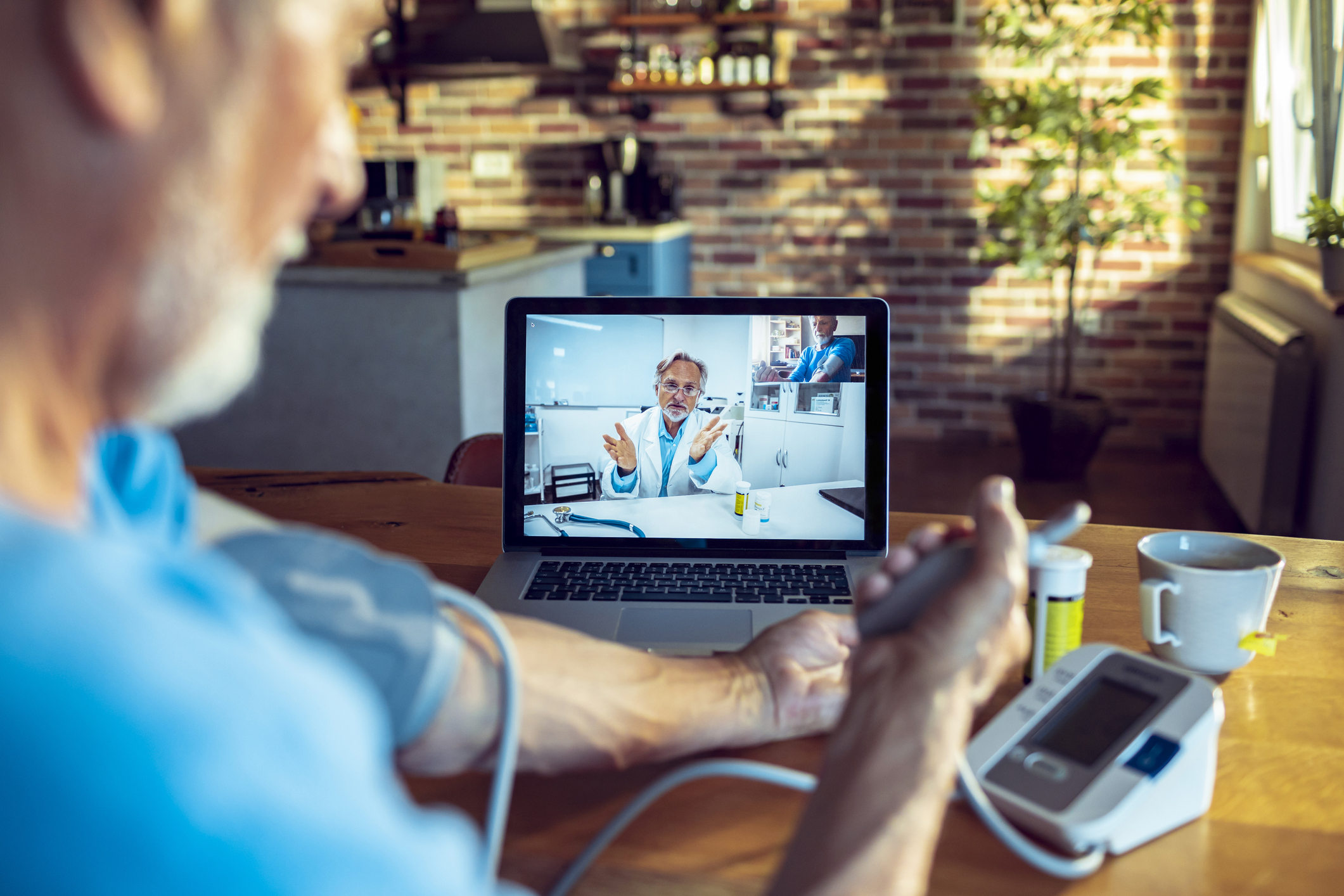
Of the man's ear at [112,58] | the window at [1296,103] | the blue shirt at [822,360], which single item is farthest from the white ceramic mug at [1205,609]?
the window at [1296,103]

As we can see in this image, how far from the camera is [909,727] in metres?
0.54

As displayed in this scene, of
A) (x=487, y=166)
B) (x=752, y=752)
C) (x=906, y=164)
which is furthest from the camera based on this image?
(x=487, y=166)

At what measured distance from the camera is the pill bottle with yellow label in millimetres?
805

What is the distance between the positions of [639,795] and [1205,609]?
0.47m

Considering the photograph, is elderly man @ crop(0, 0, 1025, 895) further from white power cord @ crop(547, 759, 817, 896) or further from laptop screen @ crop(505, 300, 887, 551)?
laptop screen @ crop(505, 300, 887, 551)

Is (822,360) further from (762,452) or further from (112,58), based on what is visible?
(112,58)

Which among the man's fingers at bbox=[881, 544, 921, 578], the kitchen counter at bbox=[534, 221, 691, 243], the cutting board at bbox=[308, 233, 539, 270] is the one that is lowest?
the man's fingers at bbox=[881, 544, 921, 578]

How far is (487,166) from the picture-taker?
4988 millimetres

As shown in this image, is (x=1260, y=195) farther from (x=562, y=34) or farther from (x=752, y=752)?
(x=752, y=752)

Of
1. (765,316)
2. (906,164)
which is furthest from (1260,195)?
(765,316)

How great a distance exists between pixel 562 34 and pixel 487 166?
71 cm

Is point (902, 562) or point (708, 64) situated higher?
point (708, 64)

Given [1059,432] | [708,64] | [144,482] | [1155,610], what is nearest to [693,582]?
[1155,610]

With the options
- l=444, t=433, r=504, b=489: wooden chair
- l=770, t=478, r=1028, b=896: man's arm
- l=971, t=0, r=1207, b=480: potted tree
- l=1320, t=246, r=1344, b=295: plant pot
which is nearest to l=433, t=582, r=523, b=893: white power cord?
l=770, t=478, r=1028, b=896: man's arm
